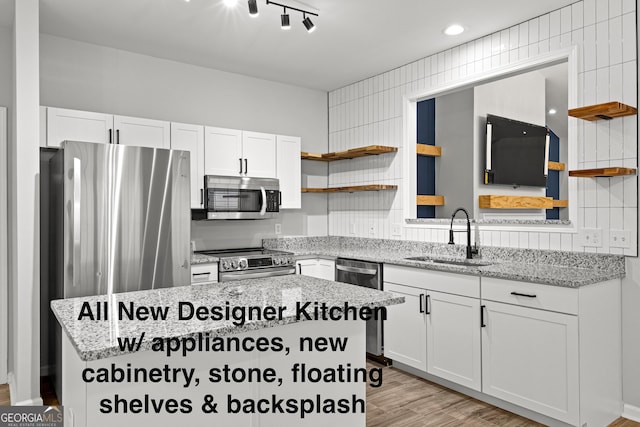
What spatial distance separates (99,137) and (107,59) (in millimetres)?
830

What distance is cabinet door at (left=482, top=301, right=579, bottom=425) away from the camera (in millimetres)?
2480

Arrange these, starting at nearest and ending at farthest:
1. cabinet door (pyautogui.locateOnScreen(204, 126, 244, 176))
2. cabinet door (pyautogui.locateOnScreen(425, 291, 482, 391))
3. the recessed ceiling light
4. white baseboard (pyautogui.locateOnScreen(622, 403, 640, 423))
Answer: white baseboard (pyautogui.locateOnScreen(622, 403, 640, 423)) → cabinet door (pyautogui.locateOnScreen(425, 291, 482, 391)) → the recessed ceiling light → cabinet door (pyautogui.locateOnScreen(204, 126, 244, 176))

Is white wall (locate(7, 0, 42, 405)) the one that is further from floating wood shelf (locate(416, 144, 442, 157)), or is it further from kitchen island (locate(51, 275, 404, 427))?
floating wood shelf (locate(416, 144, 442, 157))

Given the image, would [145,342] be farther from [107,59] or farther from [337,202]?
[337,202]

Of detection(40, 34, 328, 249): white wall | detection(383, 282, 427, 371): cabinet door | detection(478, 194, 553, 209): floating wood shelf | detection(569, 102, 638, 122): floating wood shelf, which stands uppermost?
detection(40, 34, 328, 249): white wall

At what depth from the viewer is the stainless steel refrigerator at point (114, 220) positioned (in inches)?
114

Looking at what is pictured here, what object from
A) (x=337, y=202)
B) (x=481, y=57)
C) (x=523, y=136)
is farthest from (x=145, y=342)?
(x=523, y=136)

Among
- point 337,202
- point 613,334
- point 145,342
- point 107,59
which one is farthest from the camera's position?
point 337,202

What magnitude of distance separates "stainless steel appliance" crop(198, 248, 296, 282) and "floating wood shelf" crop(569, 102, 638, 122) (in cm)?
252

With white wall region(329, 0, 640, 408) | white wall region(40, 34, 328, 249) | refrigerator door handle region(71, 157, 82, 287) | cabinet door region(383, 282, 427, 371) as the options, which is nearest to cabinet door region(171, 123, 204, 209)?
white wall region(40, 34, 328, 249)

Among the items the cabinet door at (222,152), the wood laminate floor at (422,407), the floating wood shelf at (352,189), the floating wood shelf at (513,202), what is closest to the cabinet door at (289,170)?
the floating wood shelf at (352,189)

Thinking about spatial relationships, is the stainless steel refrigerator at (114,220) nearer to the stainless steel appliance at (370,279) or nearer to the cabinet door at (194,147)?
the cabinet door at (194,147)

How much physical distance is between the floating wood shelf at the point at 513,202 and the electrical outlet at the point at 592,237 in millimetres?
1442

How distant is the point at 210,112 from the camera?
434cm
